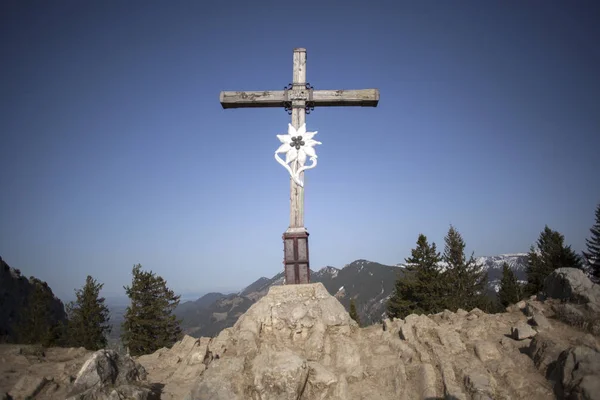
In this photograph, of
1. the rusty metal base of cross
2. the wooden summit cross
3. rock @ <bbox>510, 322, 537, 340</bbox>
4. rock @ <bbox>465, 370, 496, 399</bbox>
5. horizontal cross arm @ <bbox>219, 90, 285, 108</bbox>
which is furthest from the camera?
horizontal cross arm @ <bbox>219, 90, 285, 108</bbox>

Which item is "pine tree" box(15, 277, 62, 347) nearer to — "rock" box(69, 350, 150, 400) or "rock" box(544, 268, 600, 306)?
"rock" box(69, 350, 150, 400)

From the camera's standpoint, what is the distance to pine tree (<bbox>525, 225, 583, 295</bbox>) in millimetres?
36281

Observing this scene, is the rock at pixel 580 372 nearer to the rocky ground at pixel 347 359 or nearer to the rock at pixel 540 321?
the rocky ground at pixel 347 359

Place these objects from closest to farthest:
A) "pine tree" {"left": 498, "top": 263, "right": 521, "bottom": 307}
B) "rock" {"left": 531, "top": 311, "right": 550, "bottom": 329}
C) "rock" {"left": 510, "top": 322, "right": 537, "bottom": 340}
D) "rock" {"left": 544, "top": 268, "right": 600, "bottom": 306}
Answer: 1. "rock" {"left": 510, "top": 322, "right": 537, "bottom": 340}
2. "rock" {"left": 531, "top": 311, "right": 550, "bottom": 329}
3. "rock" {"left": 544, "top": 268, "right": 600, "bottom": 306}
4. "pine tree" {"left": 498, "top": 263, "right": 521, "bottom": 307}

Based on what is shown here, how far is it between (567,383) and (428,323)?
3797 mm

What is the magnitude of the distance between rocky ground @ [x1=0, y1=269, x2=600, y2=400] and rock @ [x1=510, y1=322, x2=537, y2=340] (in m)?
0.02

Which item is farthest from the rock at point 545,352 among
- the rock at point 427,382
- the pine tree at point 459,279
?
the pine tree at point 459,279

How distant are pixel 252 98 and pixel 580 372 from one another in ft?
40.5

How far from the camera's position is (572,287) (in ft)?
29.9

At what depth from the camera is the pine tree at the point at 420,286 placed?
28.8m

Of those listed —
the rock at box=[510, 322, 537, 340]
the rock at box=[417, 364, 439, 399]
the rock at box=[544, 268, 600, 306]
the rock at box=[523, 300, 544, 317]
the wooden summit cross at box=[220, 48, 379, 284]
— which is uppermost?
the wooden summit cross at box=[220, 48, 379, 284]

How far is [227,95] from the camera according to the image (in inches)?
507

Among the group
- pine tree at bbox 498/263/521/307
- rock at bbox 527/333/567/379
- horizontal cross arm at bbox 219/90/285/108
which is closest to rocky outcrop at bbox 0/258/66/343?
horizontal cross arm at bbox 219/90/285/108

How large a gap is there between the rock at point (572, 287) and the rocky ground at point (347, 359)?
0.03m
